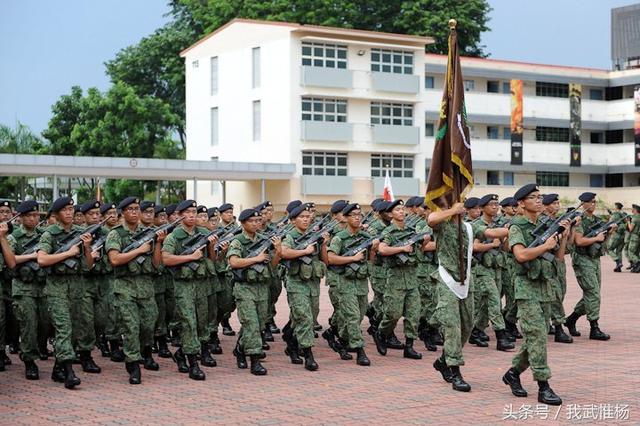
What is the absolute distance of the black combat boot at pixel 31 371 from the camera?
35.6 feet

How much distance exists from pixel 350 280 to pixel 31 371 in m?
3.79

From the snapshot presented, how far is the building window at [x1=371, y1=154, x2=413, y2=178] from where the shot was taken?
47250 mm

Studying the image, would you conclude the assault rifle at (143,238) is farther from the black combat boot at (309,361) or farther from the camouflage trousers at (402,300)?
the camouflage trousers at (402,300)

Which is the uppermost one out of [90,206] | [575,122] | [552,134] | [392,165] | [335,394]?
[575,122]

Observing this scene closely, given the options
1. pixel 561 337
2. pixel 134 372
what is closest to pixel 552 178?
pixel 561 337

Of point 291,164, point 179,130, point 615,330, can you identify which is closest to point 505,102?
point 291,164

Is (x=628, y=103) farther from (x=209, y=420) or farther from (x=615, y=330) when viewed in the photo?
(x=209, y=420)

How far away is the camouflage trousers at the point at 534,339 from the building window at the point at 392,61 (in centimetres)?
3787

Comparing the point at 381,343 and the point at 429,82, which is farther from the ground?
the point at 429,82

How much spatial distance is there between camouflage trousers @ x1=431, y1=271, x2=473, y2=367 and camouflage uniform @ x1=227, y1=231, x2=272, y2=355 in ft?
7.07

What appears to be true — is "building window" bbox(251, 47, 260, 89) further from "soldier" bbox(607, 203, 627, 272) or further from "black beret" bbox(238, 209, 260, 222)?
"black beret" bbox(238, 209, 260, 222)

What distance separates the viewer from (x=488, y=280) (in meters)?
13.1

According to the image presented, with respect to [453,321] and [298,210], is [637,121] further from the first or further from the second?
[453,321]

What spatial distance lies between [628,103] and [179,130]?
2527 centimetres
